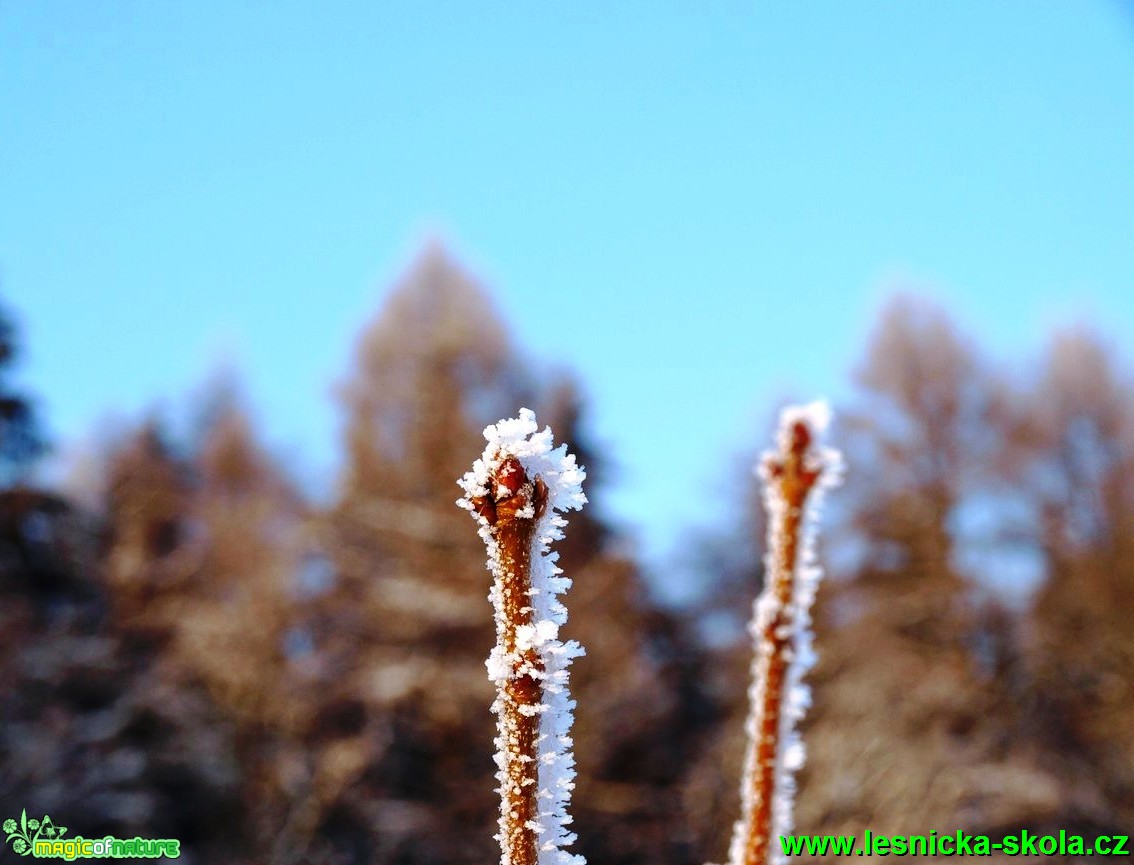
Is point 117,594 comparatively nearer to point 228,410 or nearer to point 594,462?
point 594,462

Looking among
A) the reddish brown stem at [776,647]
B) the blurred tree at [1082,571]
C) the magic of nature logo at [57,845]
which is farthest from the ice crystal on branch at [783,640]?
the blurred tree at [1082,571]

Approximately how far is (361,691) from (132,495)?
14.8 ft

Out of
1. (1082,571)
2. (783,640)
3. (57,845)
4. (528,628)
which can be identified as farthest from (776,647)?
(1082,571)

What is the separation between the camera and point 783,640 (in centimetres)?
63

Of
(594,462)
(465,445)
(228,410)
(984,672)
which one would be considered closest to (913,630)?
(984,672)

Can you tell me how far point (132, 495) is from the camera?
13875 mm

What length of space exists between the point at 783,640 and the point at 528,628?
0.57 feet

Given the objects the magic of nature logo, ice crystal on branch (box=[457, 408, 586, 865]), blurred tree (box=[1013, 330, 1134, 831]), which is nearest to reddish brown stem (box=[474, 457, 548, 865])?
ice crystal on branch (box=[457, 408, 586, 865])

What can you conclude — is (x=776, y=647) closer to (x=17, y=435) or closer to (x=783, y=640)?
(x=783, y=640)

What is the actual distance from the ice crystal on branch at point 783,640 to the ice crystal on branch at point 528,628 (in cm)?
13

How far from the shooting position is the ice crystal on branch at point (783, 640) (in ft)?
2.03

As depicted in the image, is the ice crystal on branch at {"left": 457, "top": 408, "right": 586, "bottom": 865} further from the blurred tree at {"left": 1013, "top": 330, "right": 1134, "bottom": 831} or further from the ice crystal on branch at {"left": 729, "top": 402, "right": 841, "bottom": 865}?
the blurred tree at {"left": 1013, "top": 330, "right": 1134, "bottom": 831}

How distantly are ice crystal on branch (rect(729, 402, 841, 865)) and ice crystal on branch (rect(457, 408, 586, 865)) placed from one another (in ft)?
0.41

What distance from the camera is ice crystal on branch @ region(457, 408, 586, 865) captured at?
55 cm
